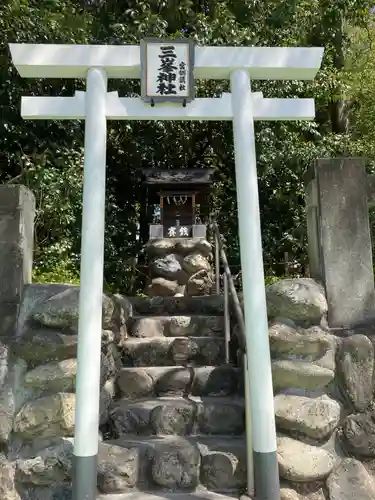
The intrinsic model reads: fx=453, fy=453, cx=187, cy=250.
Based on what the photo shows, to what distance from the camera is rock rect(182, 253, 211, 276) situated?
9.29 m

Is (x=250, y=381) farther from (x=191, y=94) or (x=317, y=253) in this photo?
(x=191, y=94)

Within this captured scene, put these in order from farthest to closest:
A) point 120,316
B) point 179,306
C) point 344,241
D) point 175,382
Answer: point 179,306 → point 120,316 → point 175,382 → point 344,241

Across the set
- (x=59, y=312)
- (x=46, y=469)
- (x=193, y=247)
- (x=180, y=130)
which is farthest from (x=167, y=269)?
(x=46, y=469)

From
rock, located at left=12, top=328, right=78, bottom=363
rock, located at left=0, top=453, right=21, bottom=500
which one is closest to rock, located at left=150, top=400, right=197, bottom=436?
rock, located at left=12, top=328, right=78, bottom=363

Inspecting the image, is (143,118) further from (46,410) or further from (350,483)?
(350,483)

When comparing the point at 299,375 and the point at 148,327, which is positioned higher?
the point at 148,327

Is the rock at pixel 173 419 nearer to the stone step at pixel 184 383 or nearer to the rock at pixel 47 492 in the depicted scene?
the stone step at pixel 184 383

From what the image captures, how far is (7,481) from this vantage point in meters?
2.99

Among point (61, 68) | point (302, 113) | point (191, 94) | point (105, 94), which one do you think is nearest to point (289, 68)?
point (302, 113)

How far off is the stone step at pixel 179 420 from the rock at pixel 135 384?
350 millimetres

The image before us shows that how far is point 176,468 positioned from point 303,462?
83 centimetres

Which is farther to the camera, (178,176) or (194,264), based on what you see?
(178,176)

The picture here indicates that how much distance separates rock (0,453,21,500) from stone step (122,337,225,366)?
1397mm

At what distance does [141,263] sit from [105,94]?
875 centimetres
